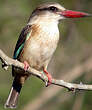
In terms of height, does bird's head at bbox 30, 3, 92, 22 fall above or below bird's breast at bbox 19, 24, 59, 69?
above

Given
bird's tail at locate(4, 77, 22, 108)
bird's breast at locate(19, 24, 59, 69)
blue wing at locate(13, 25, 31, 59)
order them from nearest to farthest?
1. bird's breast at locate(19, 24, 59, 69)
2. blue wing at locate(13, 25, 31, 59)
3. bird's tail at locate(4, 77, 22, 108)

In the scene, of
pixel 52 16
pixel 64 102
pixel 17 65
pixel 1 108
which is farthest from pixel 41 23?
pixel 64 102

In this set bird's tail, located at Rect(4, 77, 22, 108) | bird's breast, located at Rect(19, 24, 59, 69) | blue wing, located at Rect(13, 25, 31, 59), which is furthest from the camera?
bird's tail, located at Rect(4, 77, 22, 108)

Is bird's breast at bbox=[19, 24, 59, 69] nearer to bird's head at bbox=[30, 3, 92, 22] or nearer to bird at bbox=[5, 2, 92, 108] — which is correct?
bird at bbox=[5, 2, 92, 108]

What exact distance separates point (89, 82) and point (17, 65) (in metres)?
2.86

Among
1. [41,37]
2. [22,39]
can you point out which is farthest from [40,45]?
[22,39]

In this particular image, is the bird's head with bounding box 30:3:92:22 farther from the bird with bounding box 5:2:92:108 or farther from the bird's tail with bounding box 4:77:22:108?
the bird's tail with bounding box 4:77:22:108

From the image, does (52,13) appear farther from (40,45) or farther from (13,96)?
(13,96)

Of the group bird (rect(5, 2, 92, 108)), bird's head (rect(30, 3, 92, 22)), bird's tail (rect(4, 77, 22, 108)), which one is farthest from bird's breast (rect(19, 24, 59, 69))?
bird's tail (rect(4, 77, 22, 108))

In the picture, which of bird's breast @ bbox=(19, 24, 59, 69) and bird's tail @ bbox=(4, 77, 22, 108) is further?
bird's tail @ bbox=(4, 77, 22, 108)

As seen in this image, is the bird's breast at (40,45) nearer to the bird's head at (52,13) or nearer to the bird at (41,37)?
the bird at (41,37)

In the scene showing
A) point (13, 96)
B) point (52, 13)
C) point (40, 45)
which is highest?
point (52, 13)

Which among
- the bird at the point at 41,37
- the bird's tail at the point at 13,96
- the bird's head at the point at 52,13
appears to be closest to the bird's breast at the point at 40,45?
the bird at the point at 41,37

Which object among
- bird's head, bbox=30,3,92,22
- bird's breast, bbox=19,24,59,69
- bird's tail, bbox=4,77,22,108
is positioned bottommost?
bird's tail, bbox=4,77,22,108
